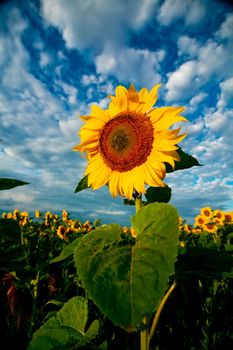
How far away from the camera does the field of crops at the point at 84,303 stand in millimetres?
1468

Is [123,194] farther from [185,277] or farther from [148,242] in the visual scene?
[148,242]

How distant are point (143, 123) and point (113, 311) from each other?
134cm

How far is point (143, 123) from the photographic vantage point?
1992 millimetres

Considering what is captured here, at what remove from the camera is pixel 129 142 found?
2.08m

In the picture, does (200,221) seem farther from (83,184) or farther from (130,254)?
(130,254)

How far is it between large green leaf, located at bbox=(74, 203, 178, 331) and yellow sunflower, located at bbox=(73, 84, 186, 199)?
23.3 inches

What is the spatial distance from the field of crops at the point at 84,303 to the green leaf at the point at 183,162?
49 centimetres

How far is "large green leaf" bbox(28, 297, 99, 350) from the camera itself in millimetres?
1443

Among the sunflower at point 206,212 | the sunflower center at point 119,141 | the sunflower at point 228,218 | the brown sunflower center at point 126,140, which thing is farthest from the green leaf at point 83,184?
the sunflower at point 206,212

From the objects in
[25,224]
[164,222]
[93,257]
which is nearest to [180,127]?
[164,222]

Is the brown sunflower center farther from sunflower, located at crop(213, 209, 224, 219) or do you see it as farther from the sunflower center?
sunflower, located at crop(213, 209, 224, 219)

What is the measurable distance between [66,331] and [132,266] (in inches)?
30.9

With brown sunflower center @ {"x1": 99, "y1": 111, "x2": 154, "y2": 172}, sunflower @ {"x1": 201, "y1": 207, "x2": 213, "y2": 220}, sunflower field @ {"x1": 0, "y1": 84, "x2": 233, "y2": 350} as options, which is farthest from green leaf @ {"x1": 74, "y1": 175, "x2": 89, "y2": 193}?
sunflower @ {"x1": 201, "y1": 207, "x2": 213, "y2": 220}

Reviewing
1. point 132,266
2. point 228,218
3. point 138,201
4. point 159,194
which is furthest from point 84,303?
point 228,218
